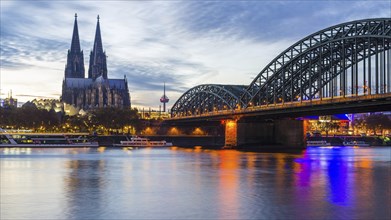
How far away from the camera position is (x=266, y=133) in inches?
4766

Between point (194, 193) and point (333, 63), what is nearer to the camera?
point (194, 193)

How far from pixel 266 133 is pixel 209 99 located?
44.7 meters

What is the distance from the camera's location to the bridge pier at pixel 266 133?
4606 inches

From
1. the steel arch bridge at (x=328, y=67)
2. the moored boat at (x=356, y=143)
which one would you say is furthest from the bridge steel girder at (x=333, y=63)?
the moored boat at (x=356, y=143)

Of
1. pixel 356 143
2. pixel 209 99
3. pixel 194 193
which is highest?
pixel 209 99

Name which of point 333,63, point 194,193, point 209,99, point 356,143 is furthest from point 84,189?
point 356,143

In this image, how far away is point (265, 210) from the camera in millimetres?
33094

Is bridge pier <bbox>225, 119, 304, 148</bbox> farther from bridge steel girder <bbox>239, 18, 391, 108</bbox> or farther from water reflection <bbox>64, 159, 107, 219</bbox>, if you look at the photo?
water reflection <bbox>64, 159, 107, 219</bbox>

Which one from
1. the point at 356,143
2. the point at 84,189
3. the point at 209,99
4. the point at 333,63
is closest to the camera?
the point at 84,189

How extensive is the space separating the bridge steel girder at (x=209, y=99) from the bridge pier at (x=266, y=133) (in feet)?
29.2

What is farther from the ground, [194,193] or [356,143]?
[356,143]

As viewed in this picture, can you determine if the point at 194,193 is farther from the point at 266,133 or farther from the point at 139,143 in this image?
the point at 139,143

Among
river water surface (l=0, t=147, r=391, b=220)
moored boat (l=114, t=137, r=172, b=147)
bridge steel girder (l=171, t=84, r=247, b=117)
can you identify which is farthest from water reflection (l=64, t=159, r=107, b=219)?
moored boat (l=114, t=137, r=172, b=147)

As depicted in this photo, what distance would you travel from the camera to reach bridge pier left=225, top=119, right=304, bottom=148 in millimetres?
117000
